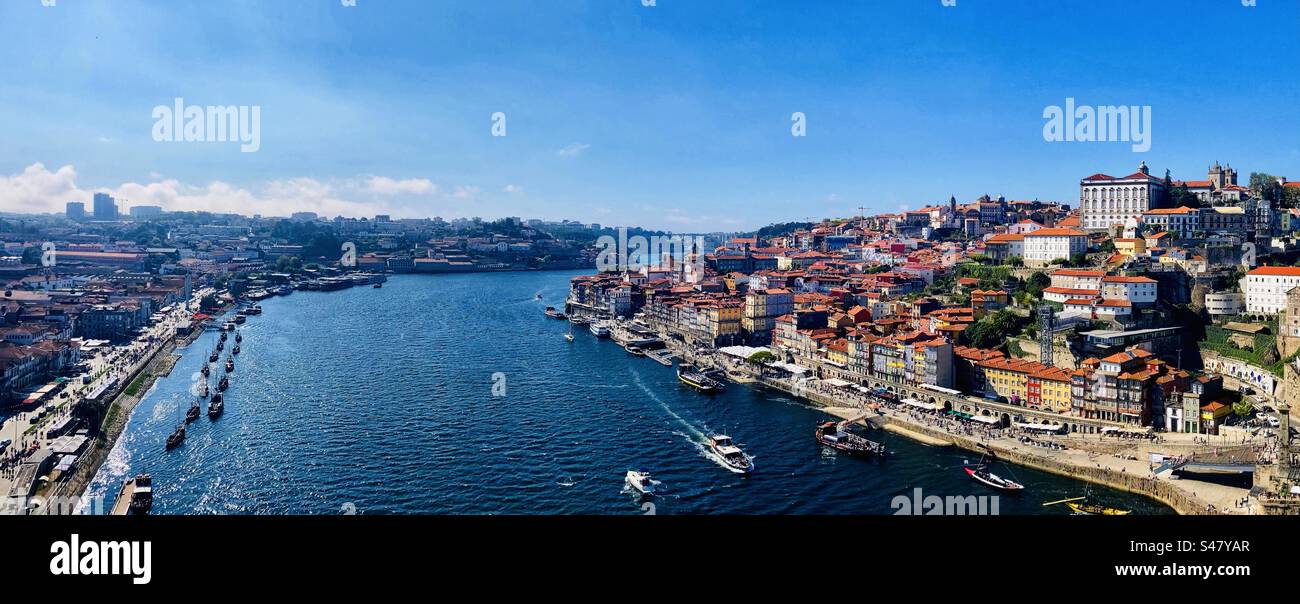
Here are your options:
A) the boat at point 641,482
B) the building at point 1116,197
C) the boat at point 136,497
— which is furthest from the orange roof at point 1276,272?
the boat at point 136,497

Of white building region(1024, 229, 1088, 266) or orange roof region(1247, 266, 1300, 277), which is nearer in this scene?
orange roof region(1247, 266, 1300, 277)

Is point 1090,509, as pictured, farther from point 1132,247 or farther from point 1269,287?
point 1132,247

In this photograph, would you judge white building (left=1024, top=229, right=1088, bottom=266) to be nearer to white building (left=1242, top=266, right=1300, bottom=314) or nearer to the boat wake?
white building (left=1242, top=266, right=1300, bottom=314)

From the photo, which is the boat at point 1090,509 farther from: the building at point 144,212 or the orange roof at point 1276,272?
the building at point 144,212

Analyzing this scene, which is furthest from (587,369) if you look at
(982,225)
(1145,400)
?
(982,225)

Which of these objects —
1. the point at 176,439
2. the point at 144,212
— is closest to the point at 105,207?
the point at 144,212

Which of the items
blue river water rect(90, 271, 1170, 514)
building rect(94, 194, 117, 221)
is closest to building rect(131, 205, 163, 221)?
building rect(94, 194, 117, 221)
